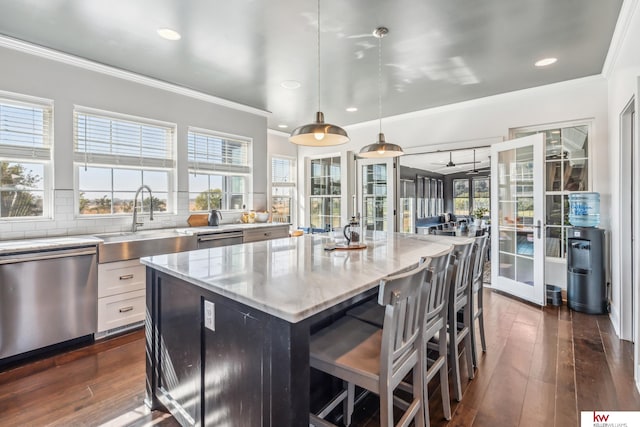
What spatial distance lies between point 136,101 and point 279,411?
3877mm

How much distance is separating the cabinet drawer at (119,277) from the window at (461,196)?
10.8 meters

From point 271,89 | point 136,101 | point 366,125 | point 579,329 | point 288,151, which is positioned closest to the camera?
point 579,329

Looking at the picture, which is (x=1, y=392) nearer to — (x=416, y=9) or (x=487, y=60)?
(x=416, y=9)

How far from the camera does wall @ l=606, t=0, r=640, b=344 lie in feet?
7.81

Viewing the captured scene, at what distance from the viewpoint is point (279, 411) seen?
110 cm

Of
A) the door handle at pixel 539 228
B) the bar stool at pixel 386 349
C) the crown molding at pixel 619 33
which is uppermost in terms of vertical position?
the crown molding at pixel 619 33

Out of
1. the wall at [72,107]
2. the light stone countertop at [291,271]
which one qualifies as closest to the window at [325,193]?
the wall at [72,107]

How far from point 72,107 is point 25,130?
46cm

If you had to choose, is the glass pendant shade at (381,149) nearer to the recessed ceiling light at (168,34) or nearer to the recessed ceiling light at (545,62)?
the recessed ceiling light at (545,62)

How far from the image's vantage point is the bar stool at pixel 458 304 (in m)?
1.97

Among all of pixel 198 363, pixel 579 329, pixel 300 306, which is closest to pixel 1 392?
pixel 198 363

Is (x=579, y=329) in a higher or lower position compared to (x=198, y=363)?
→ lower

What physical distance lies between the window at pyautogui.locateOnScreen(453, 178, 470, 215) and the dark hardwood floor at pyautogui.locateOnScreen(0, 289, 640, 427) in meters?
8.80

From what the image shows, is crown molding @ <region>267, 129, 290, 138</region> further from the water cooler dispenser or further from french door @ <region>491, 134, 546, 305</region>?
the water cooler dispenser
